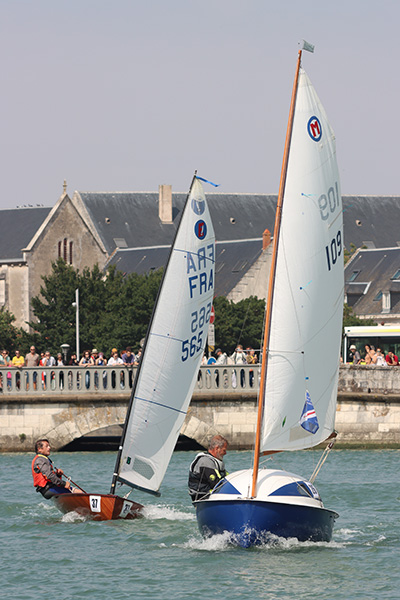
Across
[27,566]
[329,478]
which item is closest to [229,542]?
[27,566]

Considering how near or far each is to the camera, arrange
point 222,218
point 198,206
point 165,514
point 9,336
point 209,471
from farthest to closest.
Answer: point 222,218 → point 9,336 → point 198,206 → point 165,514 → point 209,471

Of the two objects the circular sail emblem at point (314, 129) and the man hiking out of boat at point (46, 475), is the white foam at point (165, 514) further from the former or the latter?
the circular sail emblem at point (314, 129)

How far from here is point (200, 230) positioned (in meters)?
25.5

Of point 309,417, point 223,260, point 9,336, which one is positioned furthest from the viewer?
point 223,260

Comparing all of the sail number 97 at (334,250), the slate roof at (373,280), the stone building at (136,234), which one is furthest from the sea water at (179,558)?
the stone building at (136,234)

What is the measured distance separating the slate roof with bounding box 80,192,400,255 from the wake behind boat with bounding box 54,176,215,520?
81.0m

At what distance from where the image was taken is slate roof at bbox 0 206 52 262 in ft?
331

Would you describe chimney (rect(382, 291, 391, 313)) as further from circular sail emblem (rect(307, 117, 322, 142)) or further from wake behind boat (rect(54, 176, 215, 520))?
circular sail emblem (rect(307, 117, 322, 142))

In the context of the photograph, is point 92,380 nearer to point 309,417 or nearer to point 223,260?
point 309,417

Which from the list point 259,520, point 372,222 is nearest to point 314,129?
point 259,520

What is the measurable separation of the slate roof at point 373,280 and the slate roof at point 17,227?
74.7 ft

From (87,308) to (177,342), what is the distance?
173 feet

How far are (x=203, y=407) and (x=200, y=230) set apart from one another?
16.3 m

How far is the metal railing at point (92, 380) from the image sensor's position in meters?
40.5
